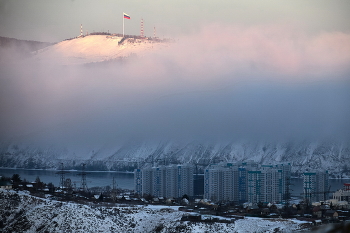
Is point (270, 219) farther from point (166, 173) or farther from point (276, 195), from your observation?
point (166, 173)

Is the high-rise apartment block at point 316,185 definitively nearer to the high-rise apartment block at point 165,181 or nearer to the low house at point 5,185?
the high-rise apartment block at point 165,181

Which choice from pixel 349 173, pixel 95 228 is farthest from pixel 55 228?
pixel 349 173

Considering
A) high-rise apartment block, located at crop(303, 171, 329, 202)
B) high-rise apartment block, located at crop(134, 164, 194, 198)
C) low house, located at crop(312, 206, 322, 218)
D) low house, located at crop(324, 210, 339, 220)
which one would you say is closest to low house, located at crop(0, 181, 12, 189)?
high-rise apartment block, located at crop(134, 164, 194, 198)

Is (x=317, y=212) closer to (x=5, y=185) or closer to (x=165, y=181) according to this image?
(x=5, y=185)

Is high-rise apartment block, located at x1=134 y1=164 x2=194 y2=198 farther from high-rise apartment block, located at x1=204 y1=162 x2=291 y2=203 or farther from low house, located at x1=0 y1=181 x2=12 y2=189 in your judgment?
low house, located at x1=0 y1=181 x2=12 y2=189

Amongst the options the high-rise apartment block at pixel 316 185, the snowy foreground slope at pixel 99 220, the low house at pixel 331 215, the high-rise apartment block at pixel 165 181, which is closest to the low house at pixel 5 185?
the snowy foreground slope at pixel 99 220
